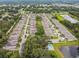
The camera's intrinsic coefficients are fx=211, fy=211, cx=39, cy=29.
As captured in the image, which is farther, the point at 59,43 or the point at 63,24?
the point at 63,24

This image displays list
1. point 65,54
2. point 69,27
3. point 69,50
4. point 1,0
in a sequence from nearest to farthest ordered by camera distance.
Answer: point 65,54
point 69,50
point 69,27
point 1,0

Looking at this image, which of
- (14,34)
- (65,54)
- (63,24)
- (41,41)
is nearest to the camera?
(65,54)

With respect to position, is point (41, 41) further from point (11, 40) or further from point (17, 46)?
point (11, 40)

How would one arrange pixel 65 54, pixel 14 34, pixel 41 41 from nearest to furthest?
pixel 65 54
pixel 41 41
pixel 14 34

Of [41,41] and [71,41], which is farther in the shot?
[71,41]

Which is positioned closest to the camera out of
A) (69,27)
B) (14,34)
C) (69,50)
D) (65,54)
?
(65,54)

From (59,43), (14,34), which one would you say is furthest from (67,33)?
(14,34)

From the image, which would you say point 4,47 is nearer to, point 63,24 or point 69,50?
point 69,50

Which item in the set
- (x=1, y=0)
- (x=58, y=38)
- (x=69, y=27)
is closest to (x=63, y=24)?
(x=69, y=27)

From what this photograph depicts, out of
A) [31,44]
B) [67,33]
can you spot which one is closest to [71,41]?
[67,33]
